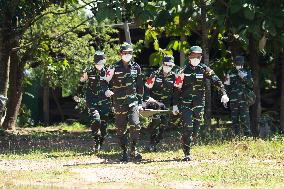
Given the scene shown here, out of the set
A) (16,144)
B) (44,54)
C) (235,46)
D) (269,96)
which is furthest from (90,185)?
(269,96)

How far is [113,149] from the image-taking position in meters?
12.2

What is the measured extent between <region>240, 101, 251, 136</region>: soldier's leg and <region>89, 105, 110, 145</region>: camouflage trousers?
3134 millimetres

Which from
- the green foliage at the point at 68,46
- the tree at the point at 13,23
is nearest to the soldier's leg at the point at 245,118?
the tree at the point at 13,23

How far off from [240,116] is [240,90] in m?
0.57

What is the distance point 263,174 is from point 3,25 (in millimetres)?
7797

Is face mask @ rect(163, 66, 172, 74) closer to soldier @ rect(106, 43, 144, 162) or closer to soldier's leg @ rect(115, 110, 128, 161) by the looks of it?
soldier @ rect(106, 43, 144, 162)

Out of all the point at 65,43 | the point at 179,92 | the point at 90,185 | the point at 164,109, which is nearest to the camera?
the point at 90,185

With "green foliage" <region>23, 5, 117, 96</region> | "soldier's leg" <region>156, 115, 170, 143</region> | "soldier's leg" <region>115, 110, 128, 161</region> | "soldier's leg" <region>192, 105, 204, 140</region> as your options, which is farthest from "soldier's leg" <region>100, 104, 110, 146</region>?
"green foliage" <region>23, 5, 117, 96</region>

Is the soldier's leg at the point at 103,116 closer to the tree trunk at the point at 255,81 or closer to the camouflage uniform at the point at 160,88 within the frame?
the camouflage uniform at the point at 160,88

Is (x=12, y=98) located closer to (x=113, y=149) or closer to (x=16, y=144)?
(x=16, y=144)

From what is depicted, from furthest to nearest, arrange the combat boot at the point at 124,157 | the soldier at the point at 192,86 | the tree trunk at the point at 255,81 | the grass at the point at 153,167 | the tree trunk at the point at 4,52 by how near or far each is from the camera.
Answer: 1. the tree trunk at the point at 255,81
2. the tree trunk at the point at 4,52
3. the soldier at the point at 192,86
4. the combat boot at the point at 124,157
5. the grass at the point at 153,167

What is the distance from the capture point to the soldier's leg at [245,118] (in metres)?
13.2

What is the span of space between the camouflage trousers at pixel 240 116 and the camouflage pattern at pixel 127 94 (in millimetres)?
3665

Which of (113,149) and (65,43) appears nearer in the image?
(113,149)
